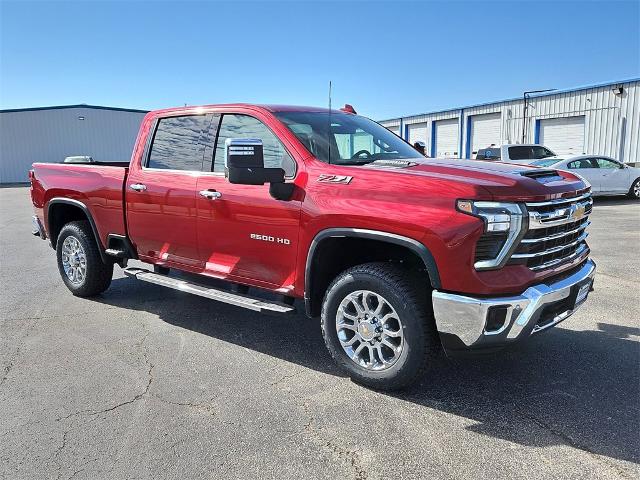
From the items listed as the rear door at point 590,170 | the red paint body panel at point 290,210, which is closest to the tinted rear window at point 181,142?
the red paint body panel at point 290,210

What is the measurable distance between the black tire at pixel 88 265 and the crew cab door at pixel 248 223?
1850mm

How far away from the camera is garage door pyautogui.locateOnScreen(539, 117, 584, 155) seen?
2278cm

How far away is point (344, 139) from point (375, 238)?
50.5 inches

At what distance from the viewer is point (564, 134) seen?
77.2 feet

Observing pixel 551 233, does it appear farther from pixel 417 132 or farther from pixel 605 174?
pixel 417 132

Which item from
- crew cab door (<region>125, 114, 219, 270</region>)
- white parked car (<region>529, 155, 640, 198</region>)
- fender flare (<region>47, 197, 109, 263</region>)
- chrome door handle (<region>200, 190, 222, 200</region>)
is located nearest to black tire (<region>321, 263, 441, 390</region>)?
chrome door handle (<region>200, 190, 222, 200</region>)

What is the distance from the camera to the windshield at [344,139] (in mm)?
4094

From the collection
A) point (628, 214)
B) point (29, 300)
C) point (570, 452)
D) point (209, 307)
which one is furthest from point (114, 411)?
point (628, 214)

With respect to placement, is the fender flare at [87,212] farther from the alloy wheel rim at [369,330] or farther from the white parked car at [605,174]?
the white parked car at [605,174]

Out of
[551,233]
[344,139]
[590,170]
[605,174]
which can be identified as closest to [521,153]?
[590,170]

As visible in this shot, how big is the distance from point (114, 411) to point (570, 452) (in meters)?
2.73

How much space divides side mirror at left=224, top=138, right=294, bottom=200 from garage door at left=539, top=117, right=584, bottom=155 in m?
22.3

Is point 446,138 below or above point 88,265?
above

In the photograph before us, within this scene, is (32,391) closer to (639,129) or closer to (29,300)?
(29,300)
